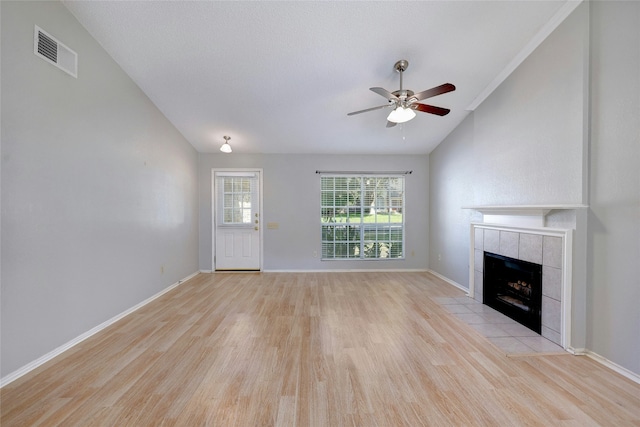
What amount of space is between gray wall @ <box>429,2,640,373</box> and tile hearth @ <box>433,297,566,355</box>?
0.26 meters

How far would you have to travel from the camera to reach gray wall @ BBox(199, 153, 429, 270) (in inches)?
207

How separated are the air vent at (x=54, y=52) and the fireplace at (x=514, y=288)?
478 centimetres

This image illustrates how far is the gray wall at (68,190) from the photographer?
6.10 ft

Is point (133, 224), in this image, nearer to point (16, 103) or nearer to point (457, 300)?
point (16, 103)

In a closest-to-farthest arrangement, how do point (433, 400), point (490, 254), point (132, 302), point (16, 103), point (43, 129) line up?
point (433, 400), point (16, 103), point (43, 129), point (132, 302), point (490, 254)

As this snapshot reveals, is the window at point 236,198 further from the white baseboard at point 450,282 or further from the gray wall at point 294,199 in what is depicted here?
the white baseboard at point 450,282

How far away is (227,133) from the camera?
446cm

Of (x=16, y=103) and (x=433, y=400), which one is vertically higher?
(x=16, y=103)

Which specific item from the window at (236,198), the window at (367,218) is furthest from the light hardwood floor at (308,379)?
the window at (236,198)

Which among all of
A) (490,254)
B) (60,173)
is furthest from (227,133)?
(490,254)

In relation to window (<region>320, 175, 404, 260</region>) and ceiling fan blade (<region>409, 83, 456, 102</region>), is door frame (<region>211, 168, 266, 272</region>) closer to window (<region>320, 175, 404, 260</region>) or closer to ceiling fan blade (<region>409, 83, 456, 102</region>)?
window (<region>320, 175, 404, 260</region>)

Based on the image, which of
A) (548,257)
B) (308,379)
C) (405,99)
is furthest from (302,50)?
(548,257)

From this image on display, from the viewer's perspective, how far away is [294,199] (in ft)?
17.3

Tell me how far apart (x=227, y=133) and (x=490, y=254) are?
4382mm
